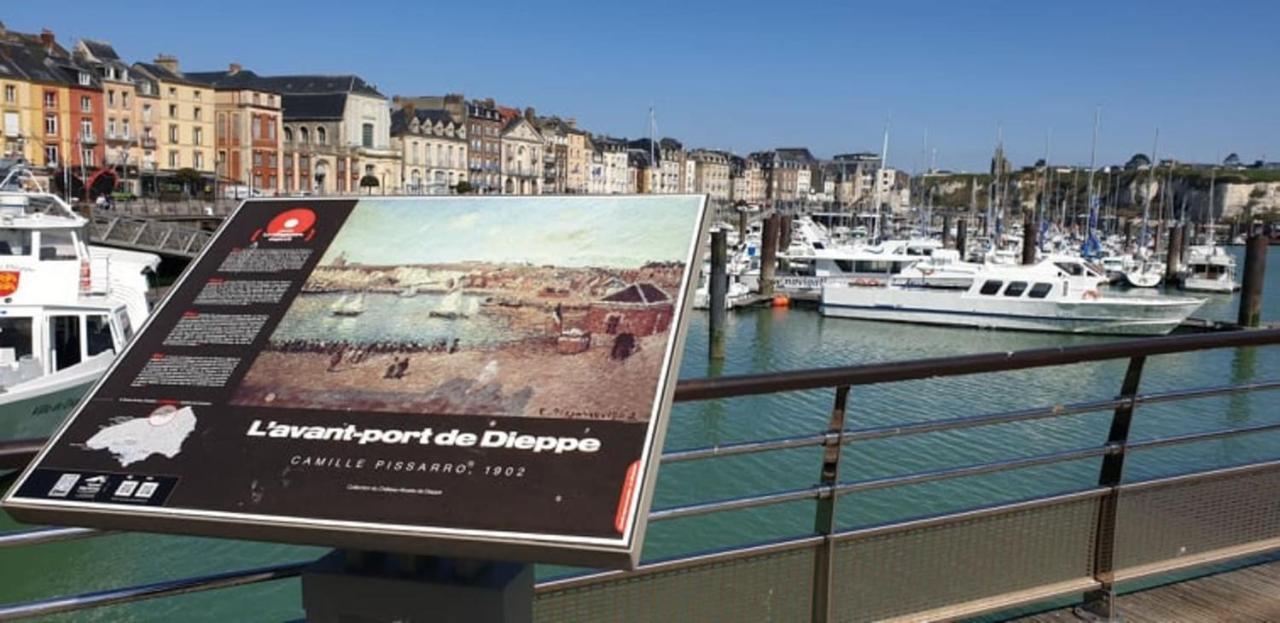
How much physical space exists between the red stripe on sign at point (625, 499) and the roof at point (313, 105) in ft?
254

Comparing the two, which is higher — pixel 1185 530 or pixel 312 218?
pixel 312 218

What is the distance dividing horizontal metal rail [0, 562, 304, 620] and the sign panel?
1.32ft

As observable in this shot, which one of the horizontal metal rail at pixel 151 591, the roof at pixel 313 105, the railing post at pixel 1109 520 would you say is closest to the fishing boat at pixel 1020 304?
the railing post at pixel 1109 520

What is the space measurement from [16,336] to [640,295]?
44.5 ft

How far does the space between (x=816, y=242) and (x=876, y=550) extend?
45.9m

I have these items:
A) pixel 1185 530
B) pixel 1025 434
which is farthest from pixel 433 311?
pixel 1025 434

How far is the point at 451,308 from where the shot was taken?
222 cm

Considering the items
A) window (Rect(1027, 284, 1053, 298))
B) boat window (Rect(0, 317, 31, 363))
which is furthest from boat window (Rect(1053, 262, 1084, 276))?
boat window (Rect(0, 317, 31, 363))

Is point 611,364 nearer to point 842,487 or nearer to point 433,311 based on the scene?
point 433,311

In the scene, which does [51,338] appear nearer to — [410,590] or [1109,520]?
[410,590]

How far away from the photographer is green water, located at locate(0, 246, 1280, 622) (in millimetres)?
9992

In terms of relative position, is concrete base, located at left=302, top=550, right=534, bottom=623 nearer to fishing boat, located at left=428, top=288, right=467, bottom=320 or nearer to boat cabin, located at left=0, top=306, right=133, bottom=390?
fishing boat, located at left=428, top=288, right=467, bottom=320

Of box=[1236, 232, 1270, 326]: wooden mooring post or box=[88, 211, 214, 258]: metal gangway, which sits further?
box=[88, 211, 214, 258]: metal gangway

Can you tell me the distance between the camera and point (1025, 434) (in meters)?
16.2
